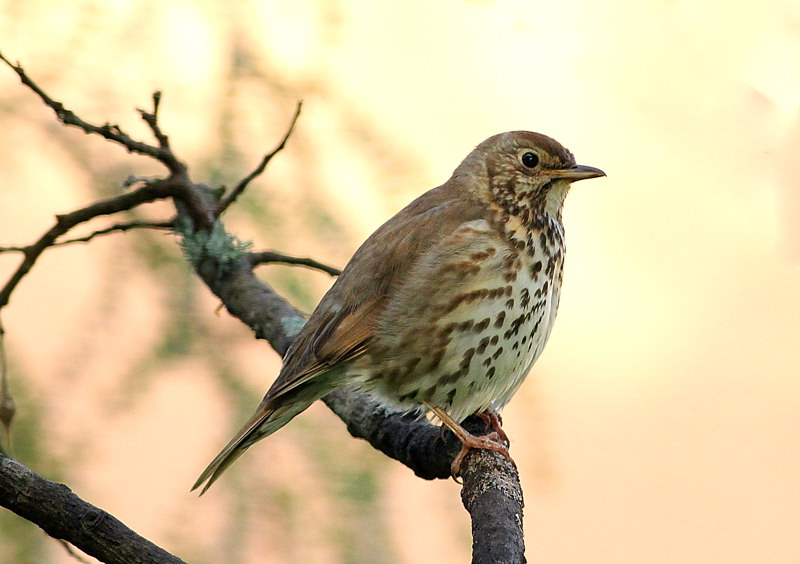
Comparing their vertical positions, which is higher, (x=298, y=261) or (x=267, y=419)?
(x=298, y=261)

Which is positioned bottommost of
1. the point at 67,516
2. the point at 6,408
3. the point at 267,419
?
the point at 67,516

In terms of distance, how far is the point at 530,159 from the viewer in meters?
2.56

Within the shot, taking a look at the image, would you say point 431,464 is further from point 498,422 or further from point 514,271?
point 514,271

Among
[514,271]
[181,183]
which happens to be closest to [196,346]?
[181,183]

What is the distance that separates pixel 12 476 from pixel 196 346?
43 cm

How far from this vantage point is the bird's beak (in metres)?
2.40

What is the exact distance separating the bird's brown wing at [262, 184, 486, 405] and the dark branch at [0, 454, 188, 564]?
86 cm

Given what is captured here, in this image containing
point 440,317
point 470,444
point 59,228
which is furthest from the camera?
point 440,317

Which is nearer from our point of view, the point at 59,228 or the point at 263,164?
the point at 263,164

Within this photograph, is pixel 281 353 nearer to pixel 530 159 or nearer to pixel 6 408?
pixel 530 159

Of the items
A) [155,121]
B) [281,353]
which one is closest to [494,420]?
[281,353]

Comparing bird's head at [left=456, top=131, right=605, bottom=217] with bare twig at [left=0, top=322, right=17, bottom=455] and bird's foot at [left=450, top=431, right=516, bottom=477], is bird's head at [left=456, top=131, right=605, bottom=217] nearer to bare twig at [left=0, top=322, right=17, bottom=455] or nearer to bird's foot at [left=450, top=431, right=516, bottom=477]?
bird's foot at [left=450, top=431, right=516, bottom=477]

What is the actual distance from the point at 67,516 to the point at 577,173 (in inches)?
59.9

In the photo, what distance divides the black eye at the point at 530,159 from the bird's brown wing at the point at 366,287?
0.52ft
